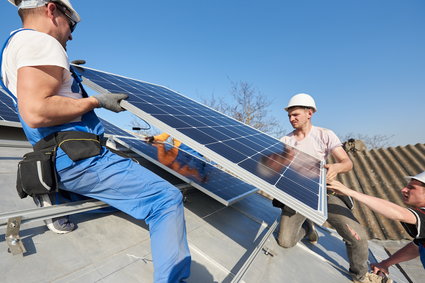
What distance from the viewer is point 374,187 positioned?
946cm

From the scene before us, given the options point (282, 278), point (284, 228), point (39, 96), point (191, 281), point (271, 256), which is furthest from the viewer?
point (284, 228)

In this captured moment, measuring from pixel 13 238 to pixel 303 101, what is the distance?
16.1ft

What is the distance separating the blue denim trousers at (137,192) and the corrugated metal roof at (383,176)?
7.75 m

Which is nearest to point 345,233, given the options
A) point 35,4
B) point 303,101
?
point 303,101

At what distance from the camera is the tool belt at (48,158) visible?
179cm

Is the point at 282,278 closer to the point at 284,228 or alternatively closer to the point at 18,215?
the point at 284,228

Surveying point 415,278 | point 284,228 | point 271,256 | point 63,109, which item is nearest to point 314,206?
point 271,256

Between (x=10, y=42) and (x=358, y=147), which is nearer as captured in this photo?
(x=10, y=42)

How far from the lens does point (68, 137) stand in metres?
1.92

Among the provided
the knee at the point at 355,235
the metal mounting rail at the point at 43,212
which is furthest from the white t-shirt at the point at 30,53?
the knee at the point at 355,235

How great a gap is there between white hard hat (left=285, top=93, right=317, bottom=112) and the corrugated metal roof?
536 centimetres

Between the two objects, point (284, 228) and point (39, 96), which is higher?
point (39, 96)

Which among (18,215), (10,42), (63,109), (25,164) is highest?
(10,42)

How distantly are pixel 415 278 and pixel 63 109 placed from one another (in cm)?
607
